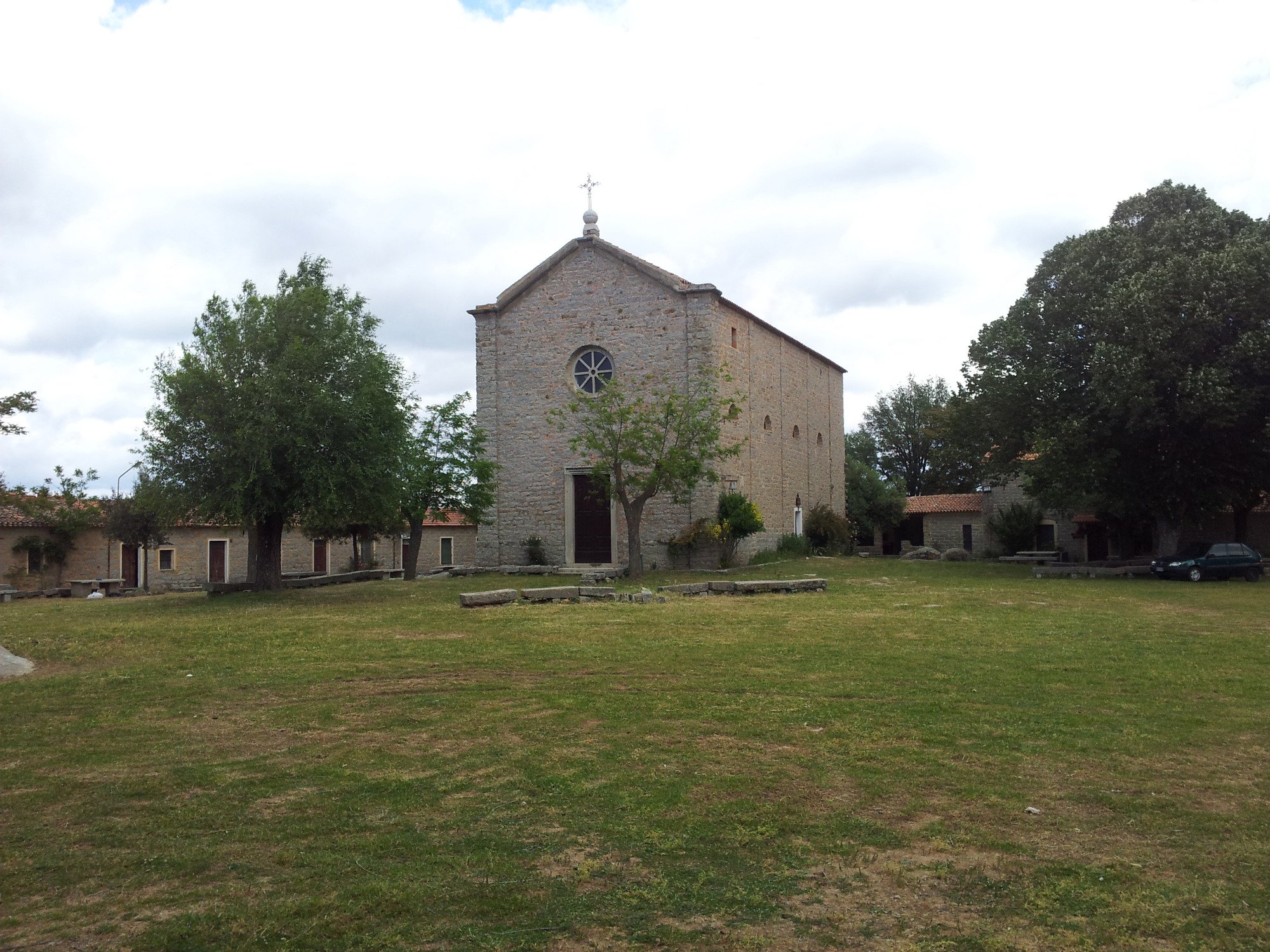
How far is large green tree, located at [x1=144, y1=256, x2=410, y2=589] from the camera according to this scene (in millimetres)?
20062

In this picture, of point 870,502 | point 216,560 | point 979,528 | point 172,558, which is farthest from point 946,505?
point 172,558

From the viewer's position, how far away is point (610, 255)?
30.5 metres

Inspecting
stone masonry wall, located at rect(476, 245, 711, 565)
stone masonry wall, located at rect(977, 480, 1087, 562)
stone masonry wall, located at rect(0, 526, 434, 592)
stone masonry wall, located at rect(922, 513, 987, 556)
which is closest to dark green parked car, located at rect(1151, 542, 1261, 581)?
stone masonry wall, located at rect(977, 480, 1087, 562)

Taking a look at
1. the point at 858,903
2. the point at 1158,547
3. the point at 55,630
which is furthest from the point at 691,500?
the point at 858,903

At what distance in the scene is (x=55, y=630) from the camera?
15812 millimetres

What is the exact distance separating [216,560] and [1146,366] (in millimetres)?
38603

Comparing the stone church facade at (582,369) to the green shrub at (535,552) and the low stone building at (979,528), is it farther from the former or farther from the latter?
the low stone building at (979,528)

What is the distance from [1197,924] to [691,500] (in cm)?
2498

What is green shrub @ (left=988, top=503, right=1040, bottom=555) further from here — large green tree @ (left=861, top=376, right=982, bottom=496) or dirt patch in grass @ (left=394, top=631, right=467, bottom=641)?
dirt patch in grass @ (left=394, top=631, right=467, bottom=641)

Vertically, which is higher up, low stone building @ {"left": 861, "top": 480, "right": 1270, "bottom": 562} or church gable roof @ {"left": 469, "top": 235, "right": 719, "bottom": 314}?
church gable roof @ {"left": 469, "top": 235, "right": 719, "bottom": 314}

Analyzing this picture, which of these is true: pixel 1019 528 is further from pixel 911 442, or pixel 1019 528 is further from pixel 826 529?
pixel 911 442

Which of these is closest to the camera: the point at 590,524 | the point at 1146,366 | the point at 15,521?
the point at 1146,366

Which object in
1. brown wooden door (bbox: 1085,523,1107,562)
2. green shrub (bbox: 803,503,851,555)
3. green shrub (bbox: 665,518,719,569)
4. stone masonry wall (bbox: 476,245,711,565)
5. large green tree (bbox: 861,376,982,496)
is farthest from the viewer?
large green tree (bbox: 861,376,982,496)

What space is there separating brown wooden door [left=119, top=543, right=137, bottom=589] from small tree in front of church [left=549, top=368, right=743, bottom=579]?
82.8ft
